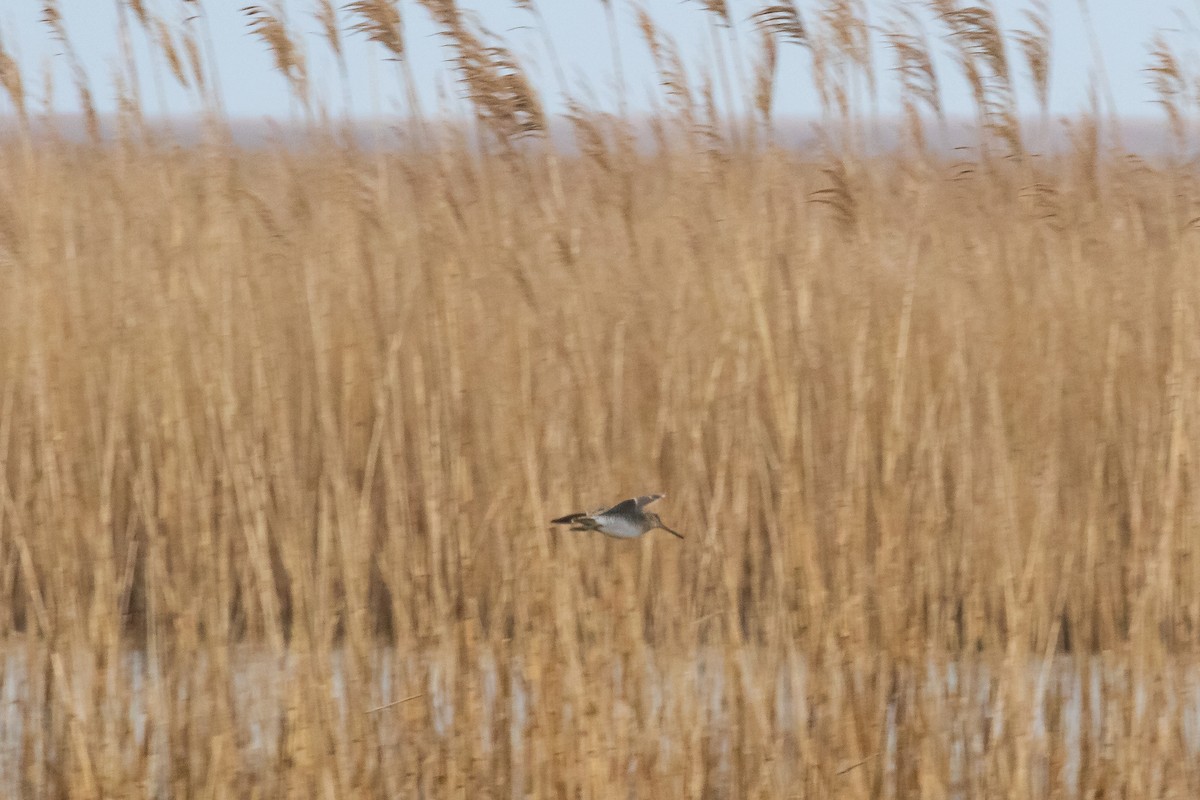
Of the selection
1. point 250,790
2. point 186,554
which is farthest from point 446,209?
point 250,790

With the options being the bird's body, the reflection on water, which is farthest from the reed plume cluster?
the bird's body

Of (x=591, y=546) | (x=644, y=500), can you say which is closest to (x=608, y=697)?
(x=591, y=546)

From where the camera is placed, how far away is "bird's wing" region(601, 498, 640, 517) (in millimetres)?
1271

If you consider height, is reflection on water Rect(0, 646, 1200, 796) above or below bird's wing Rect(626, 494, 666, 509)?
below

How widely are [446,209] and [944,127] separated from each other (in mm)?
793

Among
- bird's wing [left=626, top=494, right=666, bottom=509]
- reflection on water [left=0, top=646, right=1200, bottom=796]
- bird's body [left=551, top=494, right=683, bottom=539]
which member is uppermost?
bird's wing [left=626, top=494, right=666, bottom=509]

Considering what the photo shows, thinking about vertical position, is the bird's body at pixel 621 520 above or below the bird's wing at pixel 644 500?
below

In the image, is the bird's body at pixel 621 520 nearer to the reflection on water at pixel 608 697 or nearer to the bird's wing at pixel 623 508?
the bird's wing at pixel 623 508

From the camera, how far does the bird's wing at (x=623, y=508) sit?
4.17 ft

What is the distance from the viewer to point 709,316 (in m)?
1.97

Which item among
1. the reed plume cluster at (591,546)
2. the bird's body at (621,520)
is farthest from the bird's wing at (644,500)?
the reed plume cluster at (591,546)

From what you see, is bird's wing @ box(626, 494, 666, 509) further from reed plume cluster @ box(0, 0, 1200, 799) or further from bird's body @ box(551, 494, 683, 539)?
reed plume cluster @ box(0, 0, 1200, 799)

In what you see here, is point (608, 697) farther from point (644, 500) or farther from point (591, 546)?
point (644, 500)

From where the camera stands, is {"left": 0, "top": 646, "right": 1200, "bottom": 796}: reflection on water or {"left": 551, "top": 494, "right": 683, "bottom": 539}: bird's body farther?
{"left": 0, "top": 646, "right": 1200, "bottom": 796}: reflection on water
